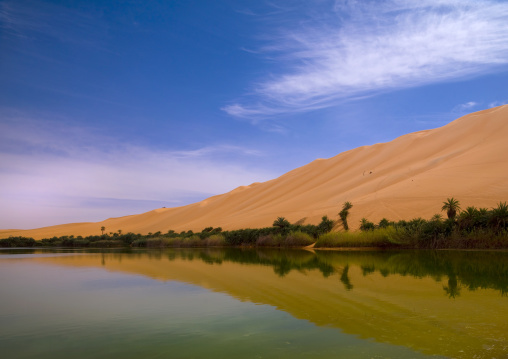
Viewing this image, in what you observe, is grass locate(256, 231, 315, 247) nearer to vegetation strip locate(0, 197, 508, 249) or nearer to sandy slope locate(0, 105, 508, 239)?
vegetation strip locate(0, 197, 508, 249)

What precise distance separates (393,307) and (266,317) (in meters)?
2.75

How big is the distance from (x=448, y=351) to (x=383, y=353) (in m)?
0.91

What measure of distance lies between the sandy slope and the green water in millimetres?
23954

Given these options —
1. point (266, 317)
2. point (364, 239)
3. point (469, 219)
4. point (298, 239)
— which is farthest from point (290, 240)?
point (266, 317)

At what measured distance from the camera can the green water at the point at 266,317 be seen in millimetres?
6082

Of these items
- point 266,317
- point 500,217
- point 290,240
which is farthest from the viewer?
point 290,240

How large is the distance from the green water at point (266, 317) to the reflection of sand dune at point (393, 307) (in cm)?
2

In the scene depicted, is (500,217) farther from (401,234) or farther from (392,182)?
(392,182)

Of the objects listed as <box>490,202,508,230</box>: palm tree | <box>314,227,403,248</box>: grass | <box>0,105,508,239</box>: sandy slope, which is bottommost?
<box>314,227,403,248</box>: grass

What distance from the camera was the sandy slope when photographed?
120 feet

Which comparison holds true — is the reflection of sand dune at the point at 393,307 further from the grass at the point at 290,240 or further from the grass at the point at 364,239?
the grass at the point at 290,240

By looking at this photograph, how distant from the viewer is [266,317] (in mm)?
8148

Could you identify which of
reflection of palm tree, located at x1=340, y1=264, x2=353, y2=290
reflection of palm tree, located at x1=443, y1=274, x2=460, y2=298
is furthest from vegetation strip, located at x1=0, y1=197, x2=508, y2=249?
reflection of palm tree, located at x1=443, y1=274, x2=460, y2=298

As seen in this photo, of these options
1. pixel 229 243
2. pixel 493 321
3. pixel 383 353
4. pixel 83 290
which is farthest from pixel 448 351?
pixel 229 243
